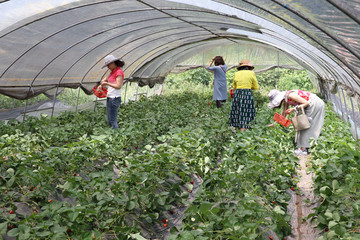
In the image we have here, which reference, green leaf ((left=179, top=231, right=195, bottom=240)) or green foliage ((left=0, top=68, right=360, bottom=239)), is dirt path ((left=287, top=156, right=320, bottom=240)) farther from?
green leaf ((left=179, top=231, right=195, bottom=240))

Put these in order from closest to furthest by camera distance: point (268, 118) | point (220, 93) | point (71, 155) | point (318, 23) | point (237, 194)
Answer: point (237, 194), point (318, 23), point (71, 155), point (268, 118), point (220, 93)

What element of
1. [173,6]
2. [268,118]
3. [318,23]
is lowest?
[268,118]

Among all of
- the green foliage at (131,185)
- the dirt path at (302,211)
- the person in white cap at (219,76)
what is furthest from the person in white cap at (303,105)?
the person in white cap at (219,76)

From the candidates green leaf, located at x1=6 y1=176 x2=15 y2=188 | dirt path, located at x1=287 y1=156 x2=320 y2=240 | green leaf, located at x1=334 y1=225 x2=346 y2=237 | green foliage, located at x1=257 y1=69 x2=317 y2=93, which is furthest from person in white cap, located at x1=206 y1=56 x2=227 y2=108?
green foliage, located at x1=257 y1=69 x2=317 y2=93

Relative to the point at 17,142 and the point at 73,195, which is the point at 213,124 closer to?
the point at 17,142

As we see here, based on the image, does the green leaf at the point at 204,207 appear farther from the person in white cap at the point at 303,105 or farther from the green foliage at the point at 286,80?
the green foliage at the point at 286,80

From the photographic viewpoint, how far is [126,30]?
759cm

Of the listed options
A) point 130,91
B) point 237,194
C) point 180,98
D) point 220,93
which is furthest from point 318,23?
point 130,91

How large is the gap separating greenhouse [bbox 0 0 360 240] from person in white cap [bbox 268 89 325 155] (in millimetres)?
184

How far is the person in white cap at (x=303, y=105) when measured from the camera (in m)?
5.40

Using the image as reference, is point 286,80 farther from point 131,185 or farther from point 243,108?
point 131,185

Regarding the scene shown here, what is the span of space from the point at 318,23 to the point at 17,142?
3752 mm

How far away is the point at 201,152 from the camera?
436 cm

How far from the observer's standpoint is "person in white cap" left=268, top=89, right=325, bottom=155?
540 centimetres
